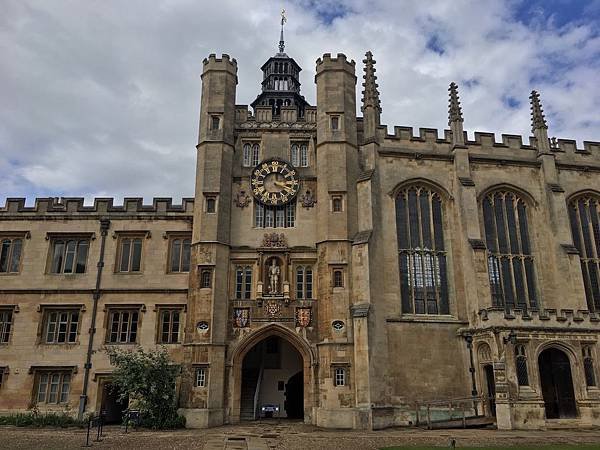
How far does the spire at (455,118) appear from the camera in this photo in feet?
92.1

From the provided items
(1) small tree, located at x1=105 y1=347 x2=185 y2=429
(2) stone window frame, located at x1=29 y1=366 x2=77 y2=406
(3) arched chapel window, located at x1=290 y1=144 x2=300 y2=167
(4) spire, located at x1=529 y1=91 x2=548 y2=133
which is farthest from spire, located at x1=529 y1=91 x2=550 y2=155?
(2) stone window frame, located at x1=29 y1=366 x2=77 y2=406

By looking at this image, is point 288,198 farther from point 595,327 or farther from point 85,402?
point 595,327

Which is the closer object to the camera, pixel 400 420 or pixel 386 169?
pixel 400 420

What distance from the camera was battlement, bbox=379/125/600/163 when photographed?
2814 centimetres

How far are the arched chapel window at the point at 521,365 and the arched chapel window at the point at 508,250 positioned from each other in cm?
421

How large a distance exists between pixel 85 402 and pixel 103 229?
8.67 m

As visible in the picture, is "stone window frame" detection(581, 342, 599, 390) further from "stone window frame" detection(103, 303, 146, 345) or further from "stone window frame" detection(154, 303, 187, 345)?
Result: "stone window frame" detection(103, 303, 146, 345)

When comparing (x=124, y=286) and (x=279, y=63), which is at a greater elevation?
(x=279, y=63)

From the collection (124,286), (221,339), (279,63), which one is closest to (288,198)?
(221,339)

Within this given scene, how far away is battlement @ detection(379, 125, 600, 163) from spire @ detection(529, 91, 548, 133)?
719mm

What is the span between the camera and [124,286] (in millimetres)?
26188

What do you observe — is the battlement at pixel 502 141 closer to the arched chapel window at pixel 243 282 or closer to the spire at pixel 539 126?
the spire at pixel 539 126

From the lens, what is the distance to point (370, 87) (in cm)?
2817

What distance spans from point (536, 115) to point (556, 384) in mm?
15311
